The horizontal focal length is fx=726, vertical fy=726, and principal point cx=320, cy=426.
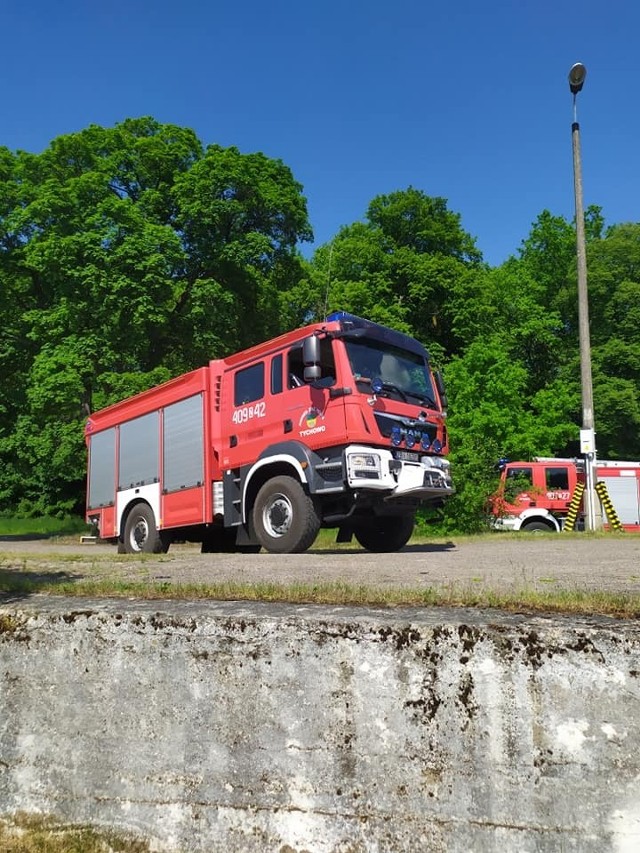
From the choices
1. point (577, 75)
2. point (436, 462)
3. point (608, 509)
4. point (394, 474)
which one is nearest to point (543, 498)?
point (608, 509)

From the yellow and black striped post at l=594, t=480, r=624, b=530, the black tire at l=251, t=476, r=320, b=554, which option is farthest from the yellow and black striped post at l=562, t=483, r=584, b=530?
the black tire at l=251, t=476, r=320, b=554

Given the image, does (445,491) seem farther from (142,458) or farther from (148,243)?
(148,243)

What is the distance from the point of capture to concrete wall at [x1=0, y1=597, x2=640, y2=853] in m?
2.27

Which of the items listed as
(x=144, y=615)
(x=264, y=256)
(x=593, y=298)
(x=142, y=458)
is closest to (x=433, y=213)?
(x=593, y=298)

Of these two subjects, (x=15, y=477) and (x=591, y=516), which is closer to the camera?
(x=591, y=516)

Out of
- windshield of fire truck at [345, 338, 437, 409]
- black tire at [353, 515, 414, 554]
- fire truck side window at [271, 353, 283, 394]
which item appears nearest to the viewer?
windshield of fire truck at [345, 338, 437, 409]

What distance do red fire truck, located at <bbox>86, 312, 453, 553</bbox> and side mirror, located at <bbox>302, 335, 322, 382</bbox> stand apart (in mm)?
14

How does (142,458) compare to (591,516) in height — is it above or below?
above

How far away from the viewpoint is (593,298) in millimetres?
34344

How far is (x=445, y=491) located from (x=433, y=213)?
25.6 meters

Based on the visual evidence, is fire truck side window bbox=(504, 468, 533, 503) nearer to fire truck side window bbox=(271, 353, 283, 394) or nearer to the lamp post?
the lamp post

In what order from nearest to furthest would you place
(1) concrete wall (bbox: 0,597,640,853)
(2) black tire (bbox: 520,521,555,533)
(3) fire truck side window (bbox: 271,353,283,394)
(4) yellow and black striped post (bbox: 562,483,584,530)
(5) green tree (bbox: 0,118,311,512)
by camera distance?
(1) concrete wall (bbox: 0,597,640,853) < (3) fire truck side window (bbox: 271,353,283,394) < (4) yellow and black striped post (bbox: 562,483,584,530) < (2) black tire (bbox: 520,521,555,533) < (5) green tree (bbox: 0,118,311,512)

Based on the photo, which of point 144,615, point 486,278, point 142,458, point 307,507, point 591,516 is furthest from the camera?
point 486,278

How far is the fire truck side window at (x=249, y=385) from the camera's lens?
9469mm
